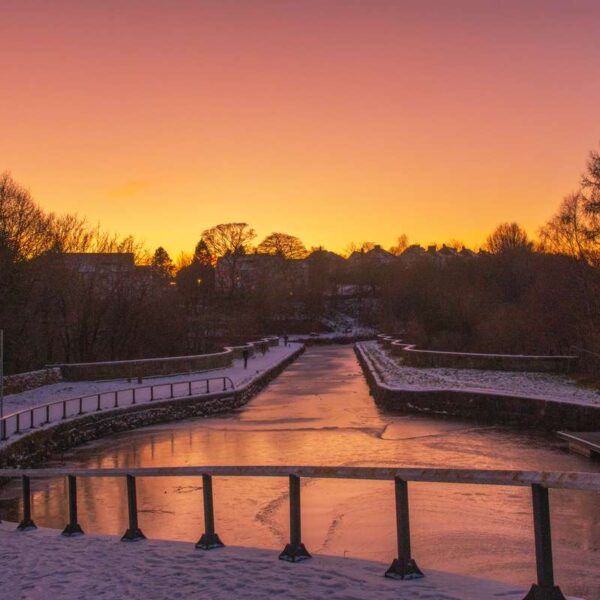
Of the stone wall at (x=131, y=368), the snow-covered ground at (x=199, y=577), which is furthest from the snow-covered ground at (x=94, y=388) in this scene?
the snow-covered ground at (x=199, y=577)

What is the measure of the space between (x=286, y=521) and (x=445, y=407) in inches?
568

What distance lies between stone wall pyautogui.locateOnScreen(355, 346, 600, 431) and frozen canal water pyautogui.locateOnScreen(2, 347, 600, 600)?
955 millimetres

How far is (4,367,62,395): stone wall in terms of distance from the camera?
26955 mm

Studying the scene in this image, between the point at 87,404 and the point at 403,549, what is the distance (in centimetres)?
2038

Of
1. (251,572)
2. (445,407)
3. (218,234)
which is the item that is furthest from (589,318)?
(218,234)

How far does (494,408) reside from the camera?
22469 mm

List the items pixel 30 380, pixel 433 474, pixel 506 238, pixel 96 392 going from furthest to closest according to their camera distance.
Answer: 1. pixel 506 238
2. pixel 30 380
3. pixel 96 392
4. pixel 433 474

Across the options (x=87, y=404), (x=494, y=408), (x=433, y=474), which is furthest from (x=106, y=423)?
(x=433, y=474)

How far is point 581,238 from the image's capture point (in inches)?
1591

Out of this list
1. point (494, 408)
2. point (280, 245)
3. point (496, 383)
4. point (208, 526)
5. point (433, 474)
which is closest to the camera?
point (433, 474)

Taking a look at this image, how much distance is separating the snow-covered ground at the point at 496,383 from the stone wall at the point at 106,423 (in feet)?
20.7

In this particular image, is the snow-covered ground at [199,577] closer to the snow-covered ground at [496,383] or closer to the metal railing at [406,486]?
the metal railing at [406,486]

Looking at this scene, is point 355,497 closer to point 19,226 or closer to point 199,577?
point 199,577

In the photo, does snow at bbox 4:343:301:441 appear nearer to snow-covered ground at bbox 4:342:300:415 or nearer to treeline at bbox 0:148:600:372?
snow-covered ground at bbox 4:342:300:415
